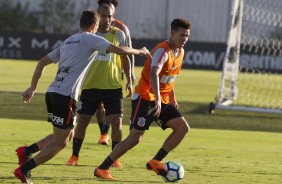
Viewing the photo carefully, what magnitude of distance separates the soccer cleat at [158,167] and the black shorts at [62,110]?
4.23 feet

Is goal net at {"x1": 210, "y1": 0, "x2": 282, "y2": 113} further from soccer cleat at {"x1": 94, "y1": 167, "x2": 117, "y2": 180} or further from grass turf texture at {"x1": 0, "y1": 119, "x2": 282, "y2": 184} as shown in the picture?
soccer cleat at {"x1": 94, "y1": 167, "x2": 117, "y2": 180}

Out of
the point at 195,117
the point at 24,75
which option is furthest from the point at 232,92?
the point at 24,75

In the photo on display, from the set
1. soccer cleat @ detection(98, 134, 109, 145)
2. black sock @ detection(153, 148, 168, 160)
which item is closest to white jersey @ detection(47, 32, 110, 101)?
black sock @ detection(153, 148, 168, 160)

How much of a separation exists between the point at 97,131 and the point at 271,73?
20198 millimetres

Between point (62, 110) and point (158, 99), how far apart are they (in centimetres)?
108

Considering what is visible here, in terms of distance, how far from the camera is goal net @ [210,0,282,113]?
22.0 metres

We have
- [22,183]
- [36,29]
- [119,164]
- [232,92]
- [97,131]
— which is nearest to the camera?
[22,183]

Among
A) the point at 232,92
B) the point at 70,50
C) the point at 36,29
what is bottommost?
the point at 36,29

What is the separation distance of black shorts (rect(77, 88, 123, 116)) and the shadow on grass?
20.2 ft

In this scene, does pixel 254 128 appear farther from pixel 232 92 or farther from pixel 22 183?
pixel 22 183

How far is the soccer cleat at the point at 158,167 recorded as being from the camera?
32.6 ft

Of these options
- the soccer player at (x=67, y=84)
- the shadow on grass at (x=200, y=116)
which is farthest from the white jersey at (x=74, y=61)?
the shadow on grass at (x=200, y=116)

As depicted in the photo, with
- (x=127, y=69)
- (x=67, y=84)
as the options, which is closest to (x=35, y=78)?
(x=67, y=84)

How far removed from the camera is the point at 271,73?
35.0 m
